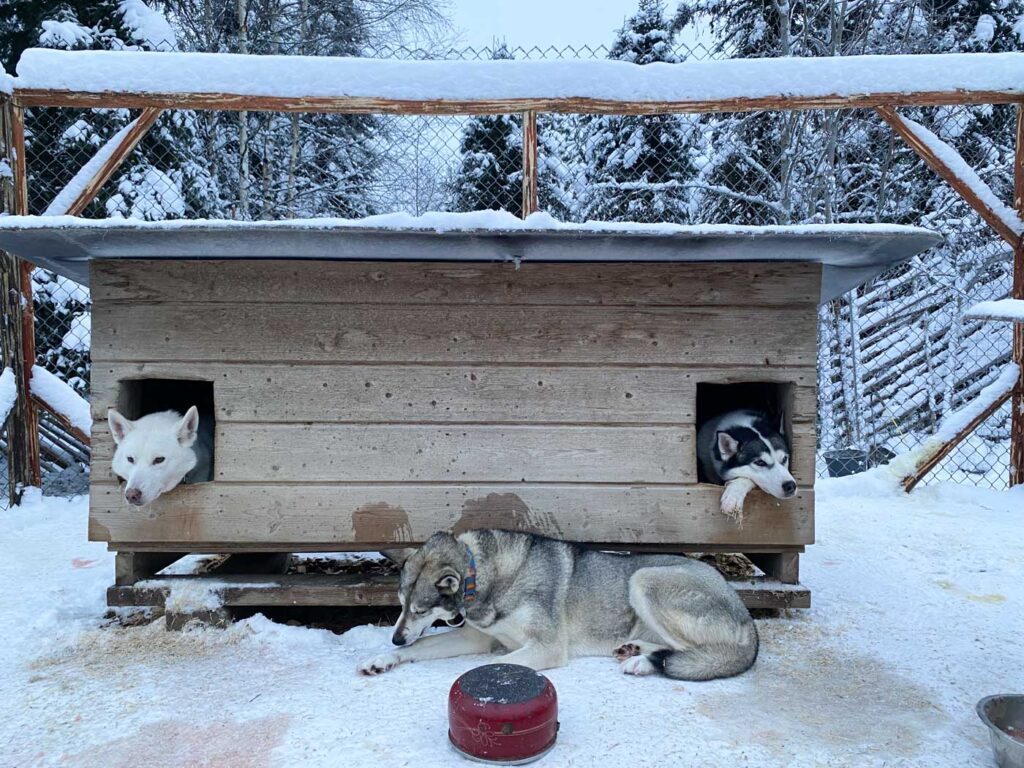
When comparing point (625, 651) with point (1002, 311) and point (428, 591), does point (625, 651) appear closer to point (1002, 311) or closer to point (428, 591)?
point (428, 591)

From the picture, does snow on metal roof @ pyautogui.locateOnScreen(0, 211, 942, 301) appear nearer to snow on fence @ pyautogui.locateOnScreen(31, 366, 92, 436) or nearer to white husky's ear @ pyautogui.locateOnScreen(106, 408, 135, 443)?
white husky's ear @ pyautogui.locateOnScreen(106, 408, 135, 443)

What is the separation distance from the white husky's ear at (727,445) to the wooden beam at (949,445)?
3057 mm

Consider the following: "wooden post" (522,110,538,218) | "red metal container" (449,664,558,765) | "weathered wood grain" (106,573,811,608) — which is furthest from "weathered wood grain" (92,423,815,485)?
"wooden post" (522,110,538,218)

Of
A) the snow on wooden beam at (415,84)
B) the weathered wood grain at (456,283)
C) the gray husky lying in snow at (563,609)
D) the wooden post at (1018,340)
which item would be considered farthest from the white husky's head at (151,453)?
the wooden post at (1018,340)

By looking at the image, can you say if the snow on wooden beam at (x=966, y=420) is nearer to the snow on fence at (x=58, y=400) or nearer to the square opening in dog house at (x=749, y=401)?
the square opening in dog house at (x=749, y=401)

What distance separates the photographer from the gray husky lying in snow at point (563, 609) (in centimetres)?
272

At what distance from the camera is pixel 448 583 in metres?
2.71

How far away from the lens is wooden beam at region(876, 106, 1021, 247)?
191 inches

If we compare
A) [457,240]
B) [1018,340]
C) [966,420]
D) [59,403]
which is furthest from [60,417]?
[1018,340]

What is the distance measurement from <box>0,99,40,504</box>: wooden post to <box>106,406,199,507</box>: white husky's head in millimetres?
2363

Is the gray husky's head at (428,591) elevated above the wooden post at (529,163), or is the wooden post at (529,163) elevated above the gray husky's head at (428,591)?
the wooden post at (529,163)

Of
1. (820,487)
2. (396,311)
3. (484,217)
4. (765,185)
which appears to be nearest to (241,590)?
(396,311)

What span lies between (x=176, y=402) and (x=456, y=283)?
1997 mm

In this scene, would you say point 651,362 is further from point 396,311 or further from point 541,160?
point 541,160
